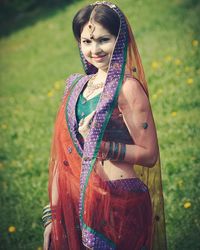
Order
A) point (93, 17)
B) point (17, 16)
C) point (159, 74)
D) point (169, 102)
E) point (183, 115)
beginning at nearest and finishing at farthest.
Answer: point (93, 17)
point (183, 115)
point (169, 102)
point (159, 74)
point (17, 16)

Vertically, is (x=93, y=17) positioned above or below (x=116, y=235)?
above

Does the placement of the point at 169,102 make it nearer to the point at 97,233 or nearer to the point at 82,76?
the point at 82,76

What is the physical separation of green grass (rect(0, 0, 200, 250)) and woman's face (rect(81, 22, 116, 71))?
404 mm

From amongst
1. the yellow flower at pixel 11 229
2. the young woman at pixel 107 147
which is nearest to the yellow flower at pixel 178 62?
the yellow flower at pixel 11 229

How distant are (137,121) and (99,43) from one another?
432 millimetres

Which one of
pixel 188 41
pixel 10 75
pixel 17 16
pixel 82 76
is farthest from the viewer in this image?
pixel 17 16

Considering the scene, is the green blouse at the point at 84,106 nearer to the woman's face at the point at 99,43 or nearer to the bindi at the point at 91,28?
the woman's face at the point at 99,43

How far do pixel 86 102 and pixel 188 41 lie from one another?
5038mm

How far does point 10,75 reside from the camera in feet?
30.3

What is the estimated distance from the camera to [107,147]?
2.15 metres

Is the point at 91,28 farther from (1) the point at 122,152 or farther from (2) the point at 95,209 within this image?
(2) the point at 95,209

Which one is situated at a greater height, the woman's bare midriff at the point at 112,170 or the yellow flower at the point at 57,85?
the woman's bare midriff at the point at 112,170

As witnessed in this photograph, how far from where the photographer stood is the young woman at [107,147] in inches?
84.1

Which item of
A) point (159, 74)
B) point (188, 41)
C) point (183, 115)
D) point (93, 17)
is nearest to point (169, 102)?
point (183, 115)
